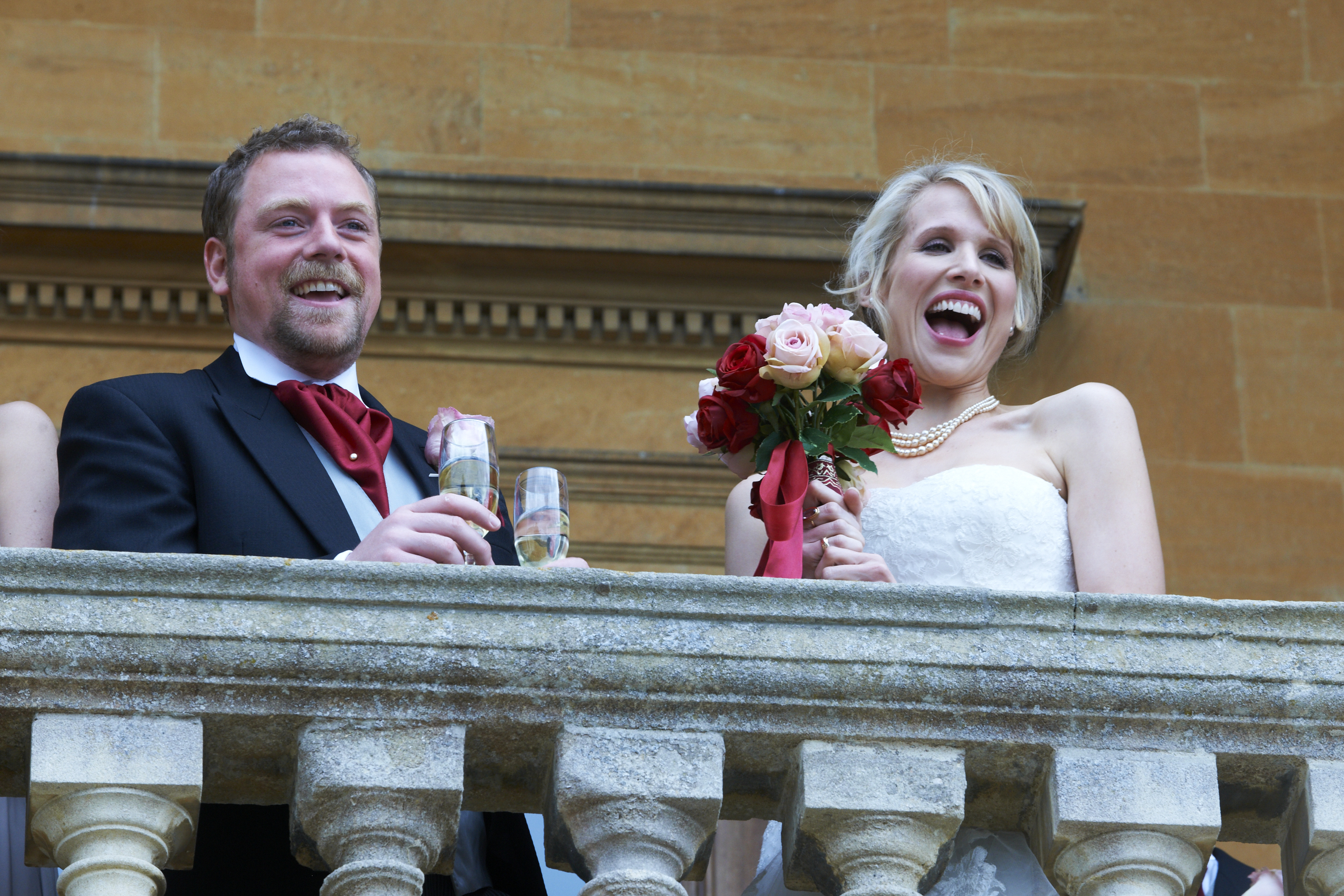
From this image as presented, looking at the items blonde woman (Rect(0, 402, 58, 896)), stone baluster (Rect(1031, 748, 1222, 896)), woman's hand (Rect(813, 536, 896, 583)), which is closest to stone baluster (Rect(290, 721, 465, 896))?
stone baluster (Rect(1031, 748, 1222, 896))

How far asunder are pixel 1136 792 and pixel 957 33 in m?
4.54

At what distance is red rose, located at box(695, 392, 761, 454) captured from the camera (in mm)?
3734

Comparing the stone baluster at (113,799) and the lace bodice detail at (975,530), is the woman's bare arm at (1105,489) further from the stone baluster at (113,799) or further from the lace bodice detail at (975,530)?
the stone baluster at (113,799)

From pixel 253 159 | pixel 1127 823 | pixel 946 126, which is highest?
pixel 946 126

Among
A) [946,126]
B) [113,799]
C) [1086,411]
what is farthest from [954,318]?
[946,126]

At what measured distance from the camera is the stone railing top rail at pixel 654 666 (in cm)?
279

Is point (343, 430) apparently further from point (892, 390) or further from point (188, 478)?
point (892, 390)

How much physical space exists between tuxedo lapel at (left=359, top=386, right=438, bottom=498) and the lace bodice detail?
820mm

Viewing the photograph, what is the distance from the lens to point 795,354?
3.61m

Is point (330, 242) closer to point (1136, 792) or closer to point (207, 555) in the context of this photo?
point (207, 555)

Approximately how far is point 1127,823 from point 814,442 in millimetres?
1069

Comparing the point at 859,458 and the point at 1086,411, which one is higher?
the point at 1086,411

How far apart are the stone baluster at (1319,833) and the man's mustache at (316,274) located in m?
1.85

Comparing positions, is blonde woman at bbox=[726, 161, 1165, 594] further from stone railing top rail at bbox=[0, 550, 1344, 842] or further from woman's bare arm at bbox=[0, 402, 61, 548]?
woman's bare arm at bbox=[0, 402, 61, 548]
